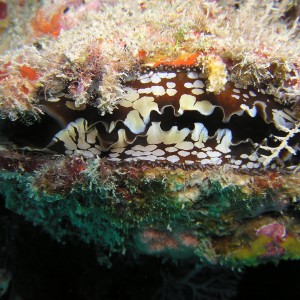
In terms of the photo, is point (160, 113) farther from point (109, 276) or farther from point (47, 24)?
point (109, 276)

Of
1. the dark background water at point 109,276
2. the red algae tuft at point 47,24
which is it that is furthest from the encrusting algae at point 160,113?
the dark background water at point 109,276

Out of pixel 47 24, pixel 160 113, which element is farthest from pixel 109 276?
pixel 47 24

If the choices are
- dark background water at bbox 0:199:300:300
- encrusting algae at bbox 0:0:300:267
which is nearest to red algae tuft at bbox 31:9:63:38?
encrusting algae at bbox 0:0:300:267

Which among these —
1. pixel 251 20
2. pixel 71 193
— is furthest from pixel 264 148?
pixel 71 193

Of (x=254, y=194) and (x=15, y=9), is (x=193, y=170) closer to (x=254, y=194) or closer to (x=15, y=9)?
(x=254, y=194)

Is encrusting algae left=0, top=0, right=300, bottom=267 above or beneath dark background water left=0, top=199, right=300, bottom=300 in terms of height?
above

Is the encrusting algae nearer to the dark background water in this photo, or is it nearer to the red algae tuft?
the red algae tuft
